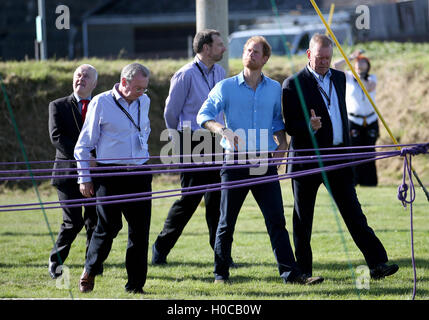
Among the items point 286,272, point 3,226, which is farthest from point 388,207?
point 3,226

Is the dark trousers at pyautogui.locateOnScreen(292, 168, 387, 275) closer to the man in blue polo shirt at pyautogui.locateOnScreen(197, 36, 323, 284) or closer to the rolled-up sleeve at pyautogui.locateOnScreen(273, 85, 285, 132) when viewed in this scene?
the man in blue polo shirt at pyautogui.locateOnScreen(197, 36, 323, 284)

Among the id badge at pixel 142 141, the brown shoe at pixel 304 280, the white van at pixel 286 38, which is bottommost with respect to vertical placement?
the brown shoe at pixel 304 280

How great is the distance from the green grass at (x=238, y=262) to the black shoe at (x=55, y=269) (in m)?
0.06

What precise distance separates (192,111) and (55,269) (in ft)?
6.56

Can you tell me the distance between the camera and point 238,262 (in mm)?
7629

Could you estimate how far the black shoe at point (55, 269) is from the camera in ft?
23.0

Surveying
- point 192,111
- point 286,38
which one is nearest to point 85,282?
point 192,111

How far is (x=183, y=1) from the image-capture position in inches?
1249

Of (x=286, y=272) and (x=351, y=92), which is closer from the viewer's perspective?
(x=286, y=272)

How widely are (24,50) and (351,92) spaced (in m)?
19.4

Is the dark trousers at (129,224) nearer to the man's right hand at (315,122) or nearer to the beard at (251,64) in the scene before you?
the beard at (251,64)

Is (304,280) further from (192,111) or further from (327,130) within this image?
(192,111)

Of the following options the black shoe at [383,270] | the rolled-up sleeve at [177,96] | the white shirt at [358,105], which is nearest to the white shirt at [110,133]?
the rolled-up sleeve at [177,96]
